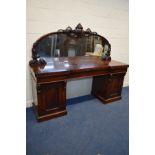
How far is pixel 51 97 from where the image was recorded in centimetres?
210

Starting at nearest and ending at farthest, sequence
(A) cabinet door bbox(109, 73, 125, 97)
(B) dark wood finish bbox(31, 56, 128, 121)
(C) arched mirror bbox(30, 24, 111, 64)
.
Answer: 1. (B) dark wood finish bbox(31, 56, 128, 121)
2. (C) arched mirror bbox(30, 24, 111, 64)
3. (A) cabinet door bbox(109, 73, 125, 97)

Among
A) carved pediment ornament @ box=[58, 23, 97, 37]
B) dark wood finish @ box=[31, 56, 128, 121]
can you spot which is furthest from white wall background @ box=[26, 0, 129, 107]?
dark wood finish @ box=[31, 56, 128, 121]

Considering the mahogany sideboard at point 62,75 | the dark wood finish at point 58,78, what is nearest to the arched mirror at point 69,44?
the mahogany sideboard at point 62,75

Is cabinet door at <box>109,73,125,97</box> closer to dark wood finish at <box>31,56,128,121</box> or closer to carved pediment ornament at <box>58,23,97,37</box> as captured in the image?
dark wood finish at <box>31,56,128,121</box>

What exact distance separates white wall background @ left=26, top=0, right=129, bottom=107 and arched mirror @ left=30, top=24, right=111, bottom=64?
9 centimetres

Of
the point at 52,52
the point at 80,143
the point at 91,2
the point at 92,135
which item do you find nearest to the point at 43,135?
the point at 80,143

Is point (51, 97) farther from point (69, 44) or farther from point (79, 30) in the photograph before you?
point (79, 30)

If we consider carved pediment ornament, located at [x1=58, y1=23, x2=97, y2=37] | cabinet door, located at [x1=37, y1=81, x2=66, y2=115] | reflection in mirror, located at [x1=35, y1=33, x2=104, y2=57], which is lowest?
cabinet door, located at [x1=37, y1=81, x2=66, y2=115]

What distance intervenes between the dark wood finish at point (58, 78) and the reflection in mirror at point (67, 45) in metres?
0.11

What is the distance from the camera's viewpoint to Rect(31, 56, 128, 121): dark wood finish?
1.97 m

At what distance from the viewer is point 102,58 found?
2.90m

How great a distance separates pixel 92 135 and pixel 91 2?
227cm

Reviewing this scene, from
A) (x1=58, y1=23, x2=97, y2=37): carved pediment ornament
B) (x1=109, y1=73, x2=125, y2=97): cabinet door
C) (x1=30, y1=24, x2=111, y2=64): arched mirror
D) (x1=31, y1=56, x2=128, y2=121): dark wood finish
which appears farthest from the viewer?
(x1=109, y1=73, x2=125, y2=97): cabinet door

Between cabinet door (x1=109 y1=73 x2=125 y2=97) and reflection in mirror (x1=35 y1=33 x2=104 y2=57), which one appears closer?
reflection in mirror (x1=35 y1=33 x2=104 y2=57)
